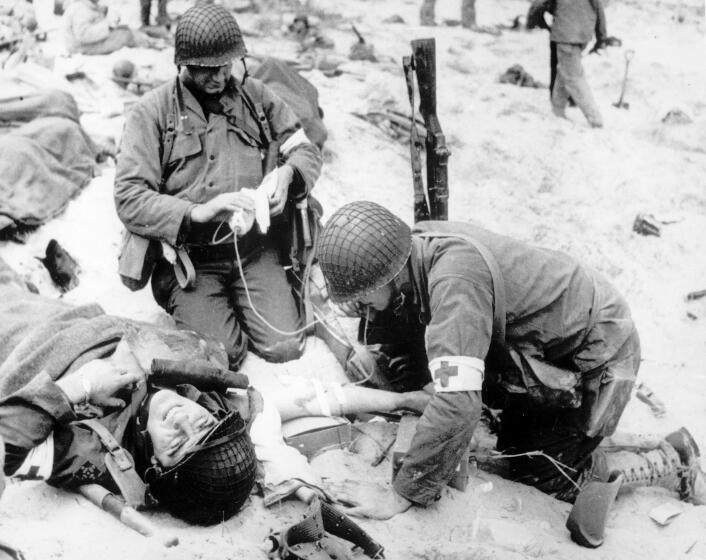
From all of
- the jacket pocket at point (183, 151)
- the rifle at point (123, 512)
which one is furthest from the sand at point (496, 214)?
the jacket pocket at point (183, 151)

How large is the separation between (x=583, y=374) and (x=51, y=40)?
7301mm

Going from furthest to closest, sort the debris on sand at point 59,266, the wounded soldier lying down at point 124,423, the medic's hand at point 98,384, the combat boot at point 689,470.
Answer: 1. the debris on sand at point 59,266
2. the combat boot at point 689,470
3. the medic's hand at point 98,384
4. the wounded soldier lying down at point 124,423

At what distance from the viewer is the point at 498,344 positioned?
3395mm

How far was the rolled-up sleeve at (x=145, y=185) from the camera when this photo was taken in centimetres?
440

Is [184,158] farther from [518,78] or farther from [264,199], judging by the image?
[518,78]

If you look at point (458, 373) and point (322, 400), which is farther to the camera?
point (322, 400)

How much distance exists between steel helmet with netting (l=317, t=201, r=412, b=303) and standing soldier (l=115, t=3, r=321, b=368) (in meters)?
1.38

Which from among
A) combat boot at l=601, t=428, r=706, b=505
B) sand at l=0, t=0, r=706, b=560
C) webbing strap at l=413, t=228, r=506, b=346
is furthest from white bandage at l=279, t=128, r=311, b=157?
combat boot at l=601, t=428, r=706, b=505

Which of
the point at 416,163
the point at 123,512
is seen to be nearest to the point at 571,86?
the point at 416,163

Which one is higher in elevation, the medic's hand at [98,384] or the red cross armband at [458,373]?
the red cross armband at [458,373]

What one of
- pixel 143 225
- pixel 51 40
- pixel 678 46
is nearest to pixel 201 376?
pixel 143 225

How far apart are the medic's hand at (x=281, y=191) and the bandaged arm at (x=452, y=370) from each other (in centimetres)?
173

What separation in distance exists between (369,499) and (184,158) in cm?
250

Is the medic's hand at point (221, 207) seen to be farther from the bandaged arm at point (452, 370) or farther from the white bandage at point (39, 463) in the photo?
the white bandage at point (39, 463)
